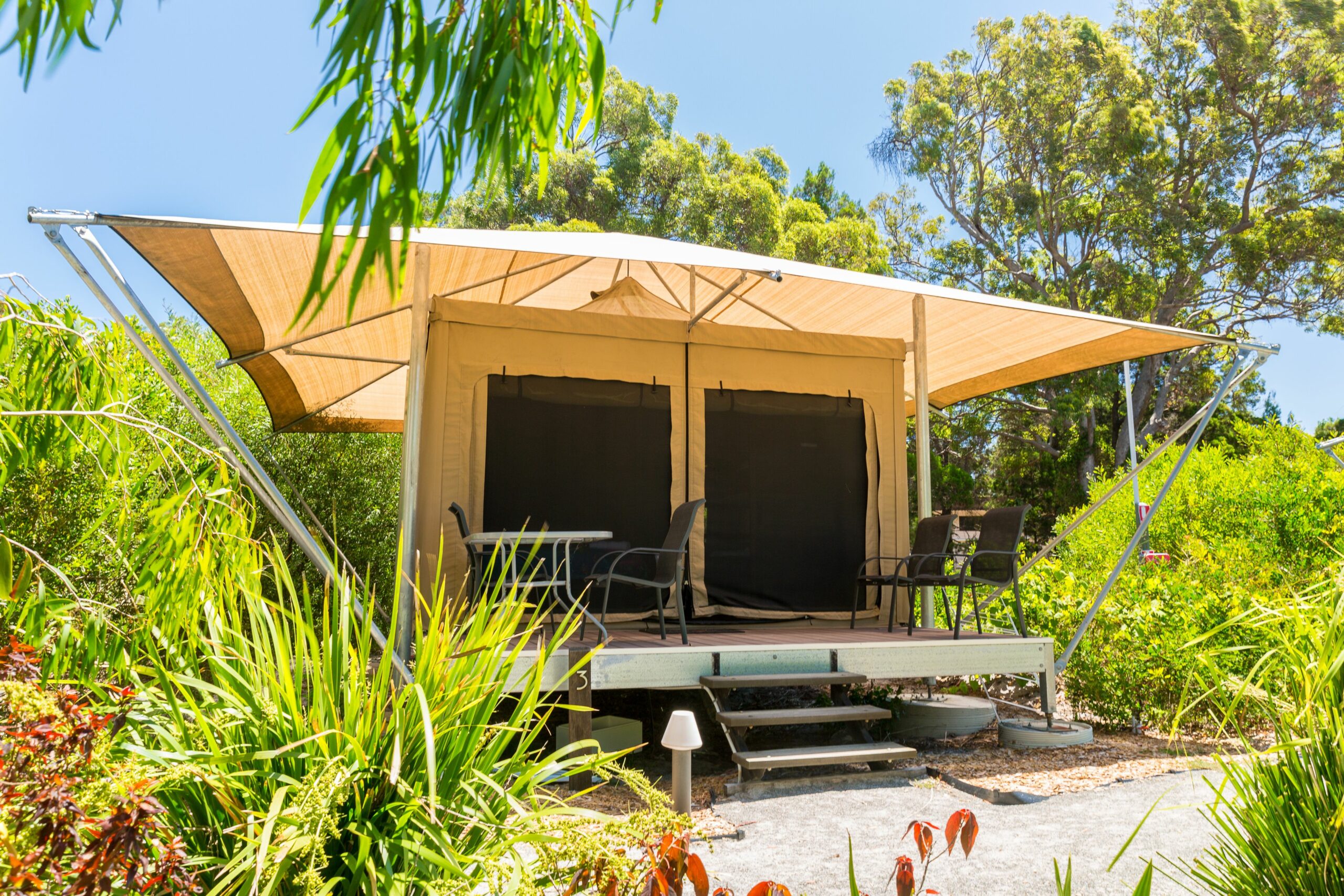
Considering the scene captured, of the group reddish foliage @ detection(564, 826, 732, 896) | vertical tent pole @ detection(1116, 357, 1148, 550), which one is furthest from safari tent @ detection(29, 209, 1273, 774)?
vertical tent pole @ detection(1116, 357, 1148, 550)

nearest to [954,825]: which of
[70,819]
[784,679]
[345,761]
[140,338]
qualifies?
[345,761]

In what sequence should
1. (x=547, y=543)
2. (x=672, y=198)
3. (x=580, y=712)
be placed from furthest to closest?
(x=672, y=198)
(x=547, y=543)
(x=580, y=712)

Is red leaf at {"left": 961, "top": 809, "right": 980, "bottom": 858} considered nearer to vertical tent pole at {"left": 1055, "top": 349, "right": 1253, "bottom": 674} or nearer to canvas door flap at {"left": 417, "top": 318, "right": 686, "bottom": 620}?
vertical tent pole at {"left": 1055, "top": 349, "right": 1253, "bottom": 674}

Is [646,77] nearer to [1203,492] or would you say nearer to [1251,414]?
[1203,492]

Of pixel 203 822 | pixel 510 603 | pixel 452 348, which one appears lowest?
pixel 203 822

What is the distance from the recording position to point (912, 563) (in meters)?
6.12

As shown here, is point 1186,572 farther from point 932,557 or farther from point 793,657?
point 793,657

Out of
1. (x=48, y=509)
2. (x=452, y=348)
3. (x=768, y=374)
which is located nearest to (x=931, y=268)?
(x=768, y=374)

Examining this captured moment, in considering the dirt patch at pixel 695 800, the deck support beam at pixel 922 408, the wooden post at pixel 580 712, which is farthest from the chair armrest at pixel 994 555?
the wooden post at pixel 580 712

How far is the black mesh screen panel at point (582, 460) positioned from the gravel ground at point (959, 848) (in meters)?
2.25

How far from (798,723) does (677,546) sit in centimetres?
105

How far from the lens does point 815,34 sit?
69.1 ft

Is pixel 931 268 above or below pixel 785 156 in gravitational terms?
below

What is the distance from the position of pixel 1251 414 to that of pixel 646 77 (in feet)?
45.8
